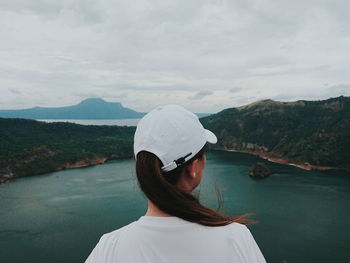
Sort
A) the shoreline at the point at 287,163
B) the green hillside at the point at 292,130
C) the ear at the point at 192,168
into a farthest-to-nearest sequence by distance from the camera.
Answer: the green hillside at the point at 292,130 < the shoreline at the point at 287,163 < the ear at the point at 192,168

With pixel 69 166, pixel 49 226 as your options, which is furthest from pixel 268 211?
pixel 69 166

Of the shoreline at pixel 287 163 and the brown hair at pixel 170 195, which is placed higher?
the brown hair at pixel 170 195

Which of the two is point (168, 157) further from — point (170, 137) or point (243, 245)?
point (243, 245)

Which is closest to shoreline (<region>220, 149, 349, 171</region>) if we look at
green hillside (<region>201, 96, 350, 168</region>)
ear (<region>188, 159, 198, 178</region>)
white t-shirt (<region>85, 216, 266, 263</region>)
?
green hillside (<region>201, 96, 350, 168</region>)

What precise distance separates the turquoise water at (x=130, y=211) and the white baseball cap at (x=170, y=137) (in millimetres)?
10229

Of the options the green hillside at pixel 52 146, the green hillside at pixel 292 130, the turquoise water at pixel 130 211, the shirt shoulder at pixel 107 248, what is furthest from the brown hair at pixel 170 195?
the green hillside at pixel 292 130

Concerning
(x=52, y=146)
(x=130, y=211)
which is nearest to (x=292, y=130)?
(x=52, y=146)

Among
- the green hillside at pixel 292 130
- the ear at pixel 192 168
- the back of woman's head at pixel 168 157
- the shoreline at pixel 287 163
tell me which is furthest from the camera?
the green hillside at pixel 292 130

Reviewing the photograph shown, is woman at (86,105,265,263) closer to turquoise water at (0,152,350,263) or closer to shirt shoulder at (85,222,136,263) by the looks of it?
shirt shoulder at (85,222,136,263)

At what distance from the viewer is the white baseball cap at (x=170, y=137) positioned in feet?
3.81

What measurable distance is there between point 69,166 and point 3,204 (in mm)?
23322

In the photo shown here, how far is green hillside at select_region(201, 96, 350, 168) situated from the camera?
57062 millimetres

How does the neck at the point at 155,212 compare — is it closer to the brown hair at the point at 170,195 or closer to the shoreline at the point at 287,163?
the brown hair at the point at 170,195

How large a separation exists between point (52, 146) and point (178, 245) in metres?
63.1
